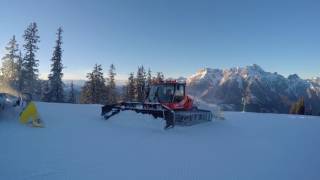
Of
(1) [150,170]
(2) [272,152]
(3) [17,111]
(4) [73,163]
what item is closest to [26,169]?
(4) [73,163]

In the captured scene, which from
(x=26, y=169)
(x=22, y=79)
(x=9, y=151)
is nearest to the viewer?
(x=26, y=169)

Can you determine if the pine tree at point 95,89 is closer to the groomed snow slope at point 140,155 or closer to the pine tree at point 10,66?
the pine tree at point 10,66

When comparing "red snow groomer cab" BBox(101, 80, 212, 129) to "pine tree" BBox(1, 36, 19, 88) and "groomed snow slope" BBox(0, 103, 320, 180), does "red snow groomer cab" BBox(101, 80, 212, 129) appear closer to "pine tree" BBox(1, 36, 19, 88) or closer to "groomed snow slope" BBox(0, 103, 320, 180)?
"groomed snow slope" BBox(0, 103, 320, 180)

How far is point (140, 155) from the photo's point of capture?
28.9 ft

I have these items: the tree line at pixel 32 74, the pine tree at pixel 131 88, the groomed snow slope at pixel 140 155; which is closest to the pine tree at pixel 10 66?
the tree line at pixel 32 74

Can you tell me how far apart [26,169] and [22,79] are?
51829 mm

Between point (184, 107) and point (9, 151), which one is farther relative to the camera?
point (184, 107)

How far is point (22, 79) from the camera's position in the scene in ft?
176

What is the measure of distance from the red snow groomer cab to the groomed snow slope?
2023mm

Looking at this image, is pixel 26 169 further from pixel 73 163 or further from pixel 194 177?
pixel 194 177

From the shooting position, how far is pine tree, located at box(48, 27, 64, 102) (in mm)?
53219

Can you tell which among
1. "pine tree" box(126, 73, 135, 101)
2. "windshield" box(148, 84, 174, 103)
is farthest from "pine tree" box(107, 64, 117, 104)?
"windshield" box(148, 84, 174, 103)

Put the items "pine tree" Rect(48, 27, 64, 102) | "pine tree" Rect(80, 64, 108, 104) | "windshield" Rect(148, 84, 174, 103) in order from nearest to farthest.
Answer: "windshield" Rect(148, 84, 174, 103)
"pine tree" Rect(48, 27, 64, 102)
"pine tree" Rect(80, 64, 108, 104)

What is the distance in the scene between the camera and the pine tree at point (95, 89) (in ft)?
201
